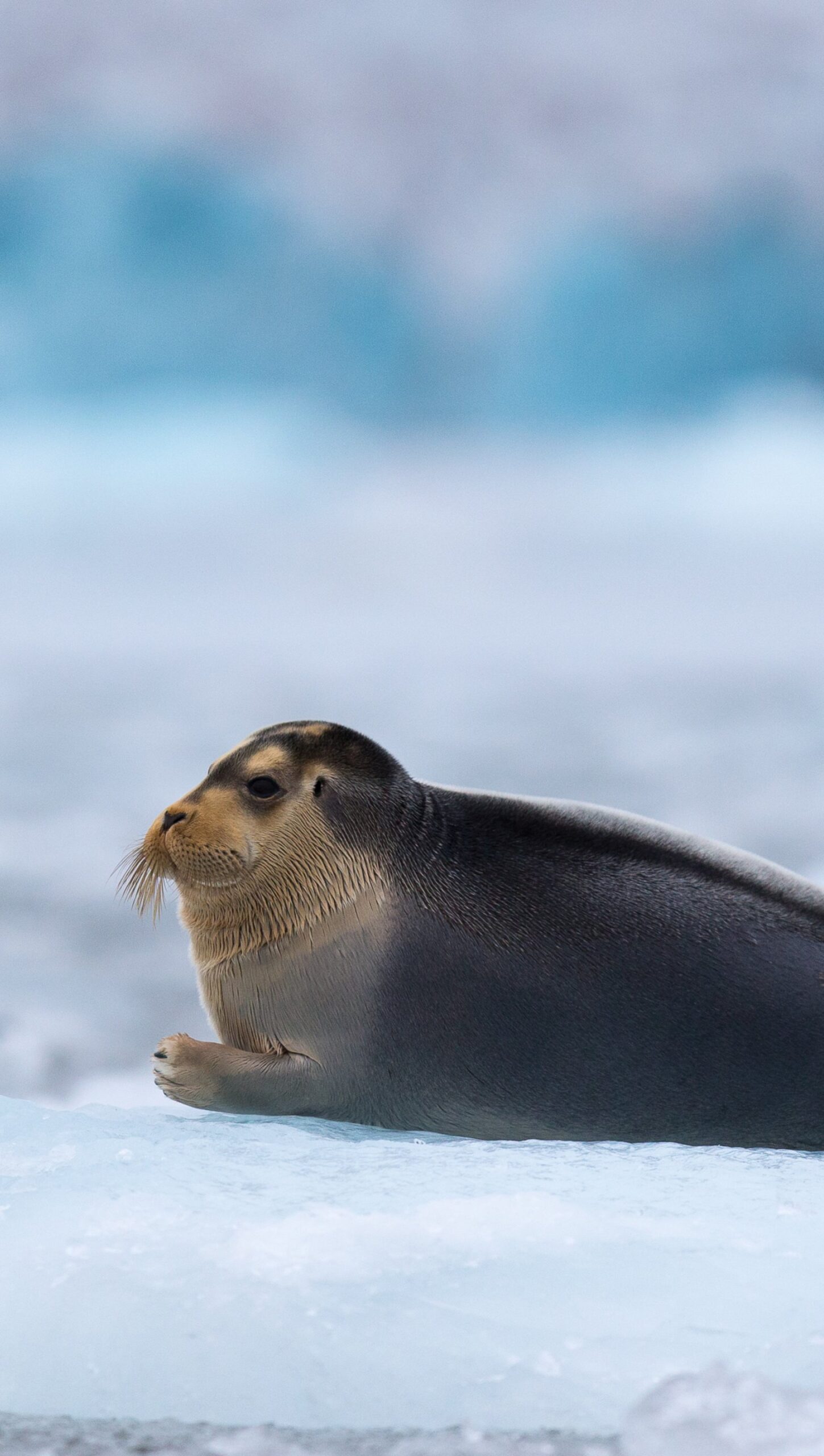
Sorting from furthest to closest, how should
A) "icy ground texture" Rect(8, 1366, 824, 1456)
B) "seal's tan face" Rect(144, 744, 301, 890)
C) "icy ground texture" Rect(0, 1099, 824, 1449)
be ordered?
"seal's tan face" Rect(144, 744, 301, 890) → "icy ground texture" Rect(0, 1099, 824, 1449) → "icy ground texture" Rect(8, 1366, 824, 1456)

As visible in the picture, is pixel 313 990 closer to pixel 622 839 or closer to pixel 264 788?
pixel 264 788

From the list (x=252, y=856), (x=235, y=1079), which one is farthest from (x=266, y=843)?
(x=235, y=1079)

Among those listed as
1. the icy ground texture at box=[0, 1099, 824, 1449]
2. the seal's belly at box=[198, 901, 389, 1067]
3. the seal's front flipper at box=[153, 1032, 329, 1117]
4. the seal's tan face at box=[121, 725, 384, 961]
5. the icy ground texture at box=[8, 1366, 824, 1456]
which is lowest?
the icy ground texture at box=[8, 1366, 824, 1456]

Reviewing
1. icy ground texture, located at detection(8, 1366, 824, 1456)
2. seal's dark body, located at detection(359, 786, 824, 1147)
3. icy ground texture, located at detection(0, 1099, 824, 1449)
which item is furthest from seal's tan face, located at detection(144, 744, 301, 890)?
icy ground texture, located at detection(8, 1366, 824, 1456)

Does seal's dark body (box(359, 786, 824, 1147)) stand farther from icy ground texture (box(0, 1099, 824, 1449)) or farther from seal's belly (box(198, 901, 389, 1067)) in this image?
icy ground texture (box(0, 1099, 824, 1449))

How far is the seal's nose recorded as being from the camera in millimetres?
3910

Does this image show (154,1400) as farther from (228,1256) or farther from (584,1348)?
(584,1348)

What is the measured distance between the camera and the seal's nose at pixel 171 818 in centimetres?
391

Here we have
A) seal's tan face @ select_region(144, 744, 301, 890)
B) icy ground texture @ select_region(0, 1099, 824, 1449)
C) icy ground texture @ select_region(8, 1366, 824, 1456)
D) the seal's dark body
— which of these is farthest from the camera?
seal's tan face @ select_region(144, 744, 301, 890)

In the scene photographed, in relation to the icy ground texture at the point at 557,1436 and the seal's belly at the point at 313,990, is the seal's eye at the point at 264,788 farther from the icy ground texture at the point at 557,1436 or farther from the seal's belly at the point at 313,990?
the icy ground texture at the point at 557,1436

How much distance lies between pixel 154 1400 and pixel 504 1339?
58 cm

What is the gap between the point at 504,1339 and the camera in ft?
8.64

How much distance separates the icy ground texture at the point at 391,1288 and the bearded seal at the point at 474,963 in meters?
0.37

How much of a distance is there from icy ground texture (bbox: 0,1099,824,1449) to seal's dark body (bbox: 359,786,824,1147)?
360 mm
